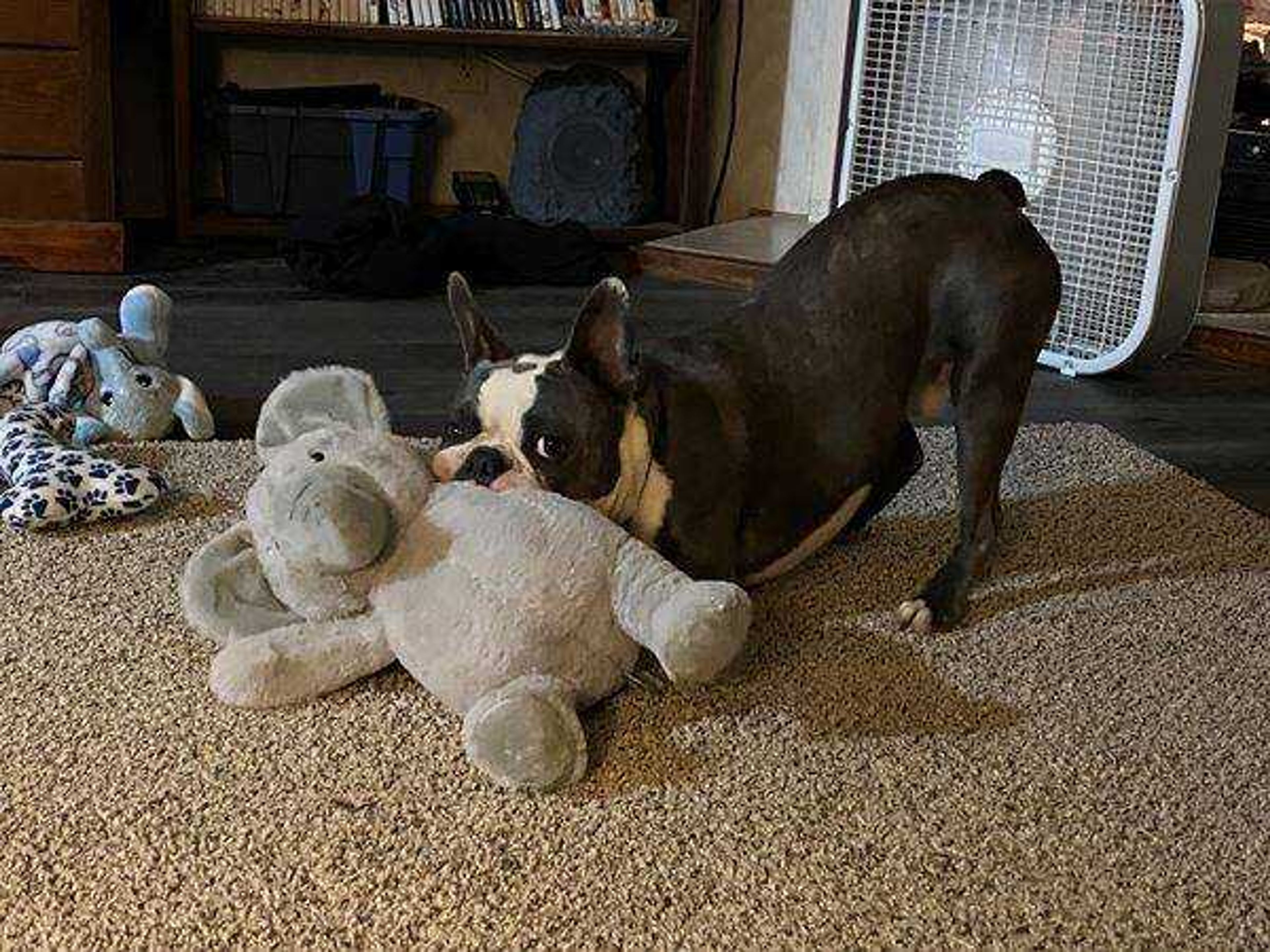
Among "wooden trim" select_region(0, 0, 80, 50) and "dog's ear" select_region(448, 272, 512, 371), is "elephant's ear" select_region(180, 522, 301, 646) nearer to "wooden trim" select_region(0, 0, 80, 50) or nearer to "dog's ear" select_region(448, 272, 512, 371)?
"dog's ear" select_region(448, 272, 512, 371)

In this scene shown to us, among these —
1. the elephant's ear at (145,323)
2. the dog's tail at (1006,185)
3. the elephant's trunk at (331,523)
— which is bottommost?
the elephant's ear at (145,323)

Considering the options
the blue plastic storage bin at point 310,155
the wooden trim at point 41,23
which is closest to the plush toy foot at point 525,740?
the wooden trim at point 41,23

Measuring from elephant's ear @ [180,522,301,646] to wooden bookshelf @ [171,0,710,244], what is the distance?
7.13ft

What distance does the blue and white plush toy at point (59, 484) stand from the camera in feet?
5.23

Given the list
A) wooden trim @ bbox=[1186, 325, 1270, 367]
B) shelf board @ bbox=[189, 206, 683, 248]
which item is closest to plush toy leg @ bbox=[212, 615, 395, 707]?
wooden trim @ bbox=[1186, 325, 1270, 367]

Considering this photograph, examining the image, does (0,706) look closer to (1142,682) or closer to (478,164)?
(1142,682)

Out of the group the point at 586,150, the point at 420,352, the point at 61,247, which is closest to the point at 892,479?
the point at 420,352

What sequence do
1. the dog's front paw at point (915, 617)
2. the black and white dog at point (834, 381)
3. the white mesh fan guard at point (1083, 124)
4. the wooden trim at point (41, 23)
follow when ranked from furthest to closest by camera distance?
the wooden trim at point (41, 23)
the white mesh fan guard at point (1083, 124)
the dog's front paw at point (915, 617)
the black and white dog at point (834, 381)

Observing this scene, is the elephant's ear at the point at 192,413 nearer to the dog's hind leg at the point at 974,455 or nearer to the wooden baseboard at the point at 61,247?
the dog's hind leg at the point at 974,455

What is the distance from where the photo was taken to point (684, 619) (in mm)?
1159

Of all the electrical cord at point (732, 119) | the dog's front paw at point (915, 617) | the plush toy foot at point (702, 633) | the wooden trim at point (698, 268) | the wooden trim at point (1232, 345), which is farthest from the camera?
the electrical cord at point (732, 119)

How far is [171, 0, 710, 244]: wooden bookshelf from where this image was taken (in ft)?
→ 10.9

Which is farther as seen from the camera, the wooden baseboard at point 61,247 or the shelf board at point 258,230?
the shelf board at point 258,230

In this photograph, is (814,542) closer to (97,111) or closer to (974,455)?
(974,455)
